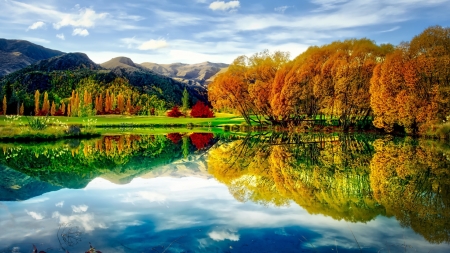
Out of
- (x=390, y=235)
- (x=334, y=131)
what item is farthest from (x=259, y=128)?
(x=390, y=235)

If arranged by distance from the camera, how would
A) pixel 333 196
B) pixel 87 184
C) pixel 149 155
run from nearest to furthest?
pixel 333 196, pixel 87 184, pixel 149 155

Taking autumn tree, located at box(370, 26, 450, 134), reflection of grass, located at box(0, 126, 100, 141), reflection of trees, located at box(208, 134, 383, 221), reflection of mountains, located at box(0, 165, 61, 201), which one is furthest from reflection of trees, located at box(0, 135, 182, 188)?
autumn tree, located at box(370, 26, 450, 134)

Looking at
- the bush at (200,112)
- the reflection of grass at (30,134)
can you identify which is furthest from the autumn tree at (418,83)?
the bush at (200,112)

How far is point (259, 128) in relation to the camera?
5803 centimetres

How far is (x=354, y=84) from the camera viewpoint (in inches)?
1806

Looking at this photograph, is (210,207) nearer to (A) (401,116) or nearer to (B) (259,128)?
(A) (401,116)

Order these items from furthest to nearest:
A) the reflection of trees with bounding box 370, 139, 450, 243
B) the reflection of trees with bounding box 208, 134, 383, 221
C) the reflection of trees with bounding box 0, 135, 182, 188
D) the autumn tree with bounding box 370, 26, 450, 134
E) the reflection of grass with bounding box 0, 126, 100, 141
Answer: the autumn tree with bounding box 370, 26, 450, 134, the reflection of grass with bounding box 0, 126, 100, 141, the reflection of trees with bounding box 0, 135, 182, 188, the reflection of trees with bounding box 208, 134, 383, 221, the reflection of trees with bounding box 370, 139, 450, 243

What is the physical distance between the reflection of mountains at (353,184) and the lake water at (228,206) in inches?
1.5

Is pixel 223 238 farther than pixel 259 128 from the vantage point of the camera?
No

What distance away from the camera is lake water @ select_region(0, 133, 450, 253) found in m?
7.23

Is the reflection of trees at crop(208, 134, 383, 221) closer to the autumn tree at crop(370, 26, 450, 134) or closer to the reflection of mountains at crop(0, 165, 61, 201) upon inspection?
the reflection of mountains at crop(0, 165, 61, 201)

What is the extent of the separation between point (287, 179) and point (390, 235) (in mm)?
6147

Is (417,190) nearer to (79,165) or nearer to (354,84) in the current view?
(79,165)

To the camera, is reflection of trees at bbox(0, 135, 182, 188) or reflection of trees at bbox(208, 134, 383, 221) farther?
reflection of trees at bbox(0, 135, 182, 188)
